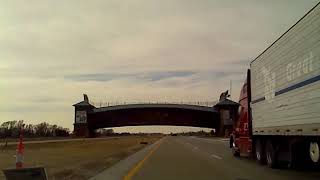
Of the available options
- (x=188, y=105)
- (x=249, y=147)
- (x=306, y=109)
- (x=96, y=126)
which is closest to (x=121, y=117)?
(x=96, y=126)

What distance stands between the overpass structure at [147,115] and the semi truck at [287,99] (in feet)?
369

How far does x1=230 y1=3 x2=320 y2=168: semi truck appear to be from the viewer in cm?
1467

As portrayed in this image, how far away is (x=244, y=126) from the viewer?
26.0 meters

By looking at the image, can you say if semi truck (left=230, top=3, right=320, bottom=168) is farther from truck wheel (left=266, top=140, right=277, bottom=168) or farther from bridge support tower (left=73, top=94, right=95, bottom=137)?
bridge support tower (left=73, top=94, right=95, bottom=137)

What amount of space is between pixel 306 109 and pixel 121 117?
14296 centimetres

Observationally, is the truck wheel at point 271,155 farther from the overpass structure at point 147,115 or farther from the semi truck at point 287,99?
the overpass structure at point 147,115

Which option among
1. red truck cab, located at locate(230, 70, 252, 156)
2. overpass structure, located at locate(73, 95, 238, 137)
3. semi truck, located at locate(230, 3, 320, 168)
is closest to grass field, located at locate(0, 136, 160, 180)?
red truck cab, located at locate(230, 70, 252, 156)

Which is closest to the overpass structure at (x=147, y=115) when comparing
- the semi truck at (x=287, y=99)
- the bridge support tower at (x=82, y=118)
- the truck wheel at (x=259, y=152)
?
the bridge support tower at (x=82, y=118)

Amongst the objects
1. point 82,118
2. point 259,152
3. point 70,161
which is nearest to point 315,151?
point 259,152

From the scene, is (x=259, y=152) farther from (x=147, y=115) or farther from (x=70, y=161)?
(x=147, y=115)

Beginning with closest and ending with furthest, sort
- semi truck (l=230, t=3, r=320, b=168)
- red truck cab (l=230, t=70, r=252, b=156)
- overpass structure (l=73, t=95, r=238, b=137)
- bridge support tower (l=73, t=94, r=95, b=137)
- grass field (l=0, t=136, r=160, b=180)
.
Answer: semi truck (l=230, t=3, r=320, b=168)
grass field (l=0, t=136, r=160, b=180)
red truck cab (l=230, t=70, r=252, b=156)
bridge support tower (l=73, t=94, r=95, b=137)
overpass structure (l=73, t=95, r=238, b=137)

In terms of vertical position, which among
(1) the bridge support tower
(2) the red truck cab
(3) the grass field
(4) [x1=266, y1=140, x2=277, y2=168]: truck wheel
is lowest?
(3) the grass field

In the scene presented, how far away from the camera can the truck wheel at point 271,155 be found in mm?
19781

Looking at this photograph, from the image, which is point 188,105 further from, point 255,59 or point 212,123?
point 255,59
